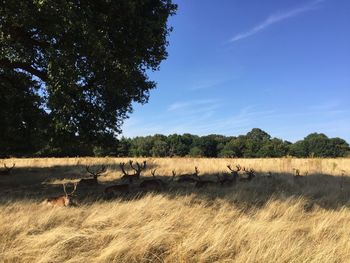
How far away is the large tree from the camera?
39.7ft

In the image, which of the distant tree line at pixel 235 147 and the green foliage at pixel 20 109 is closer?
the green foliage at pixel 20 109

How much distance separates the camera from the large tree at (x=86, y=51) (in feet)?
39.7

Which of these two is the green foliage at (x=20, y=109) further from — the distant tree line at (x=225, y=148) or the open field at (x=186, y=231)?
the distant tree line at (x=225, y=148)

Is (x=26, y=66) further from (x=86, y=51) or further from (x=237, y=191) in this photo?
(x=237, y=191)

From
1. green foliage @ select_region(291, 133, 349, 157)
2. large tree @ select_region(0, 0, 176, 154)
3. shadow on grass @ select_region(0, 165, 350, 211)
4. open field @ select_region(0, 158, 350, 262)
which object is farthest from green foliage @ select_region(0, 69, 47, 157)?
green foliage @ select_region(291, 133, 349, 157)

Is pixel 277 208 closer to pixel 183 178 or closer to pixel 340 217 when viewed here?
pixel 340 217

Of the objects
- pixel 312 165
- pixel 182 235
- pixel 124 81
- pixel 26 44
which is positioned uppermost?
pixel 26 44

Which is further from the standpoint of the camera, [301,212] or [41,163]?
[41,163]

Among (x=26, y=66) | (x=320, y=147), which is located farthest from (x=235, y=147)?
(x=26, y=66)

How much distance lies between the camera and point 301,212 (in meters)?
11.7

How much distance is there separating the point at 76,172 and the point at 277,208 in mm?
17478

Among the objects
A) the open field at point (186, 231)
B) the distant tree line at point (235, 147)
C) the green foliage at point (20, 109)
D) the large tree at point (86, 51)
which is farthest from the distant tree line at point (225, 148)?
the open field at point (186, 231)

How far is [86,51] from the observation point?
1248 cm

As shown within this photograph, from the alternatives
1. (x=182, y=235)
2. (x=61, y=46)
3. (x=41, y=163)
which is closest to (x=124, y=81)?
(x=61, y=46)
